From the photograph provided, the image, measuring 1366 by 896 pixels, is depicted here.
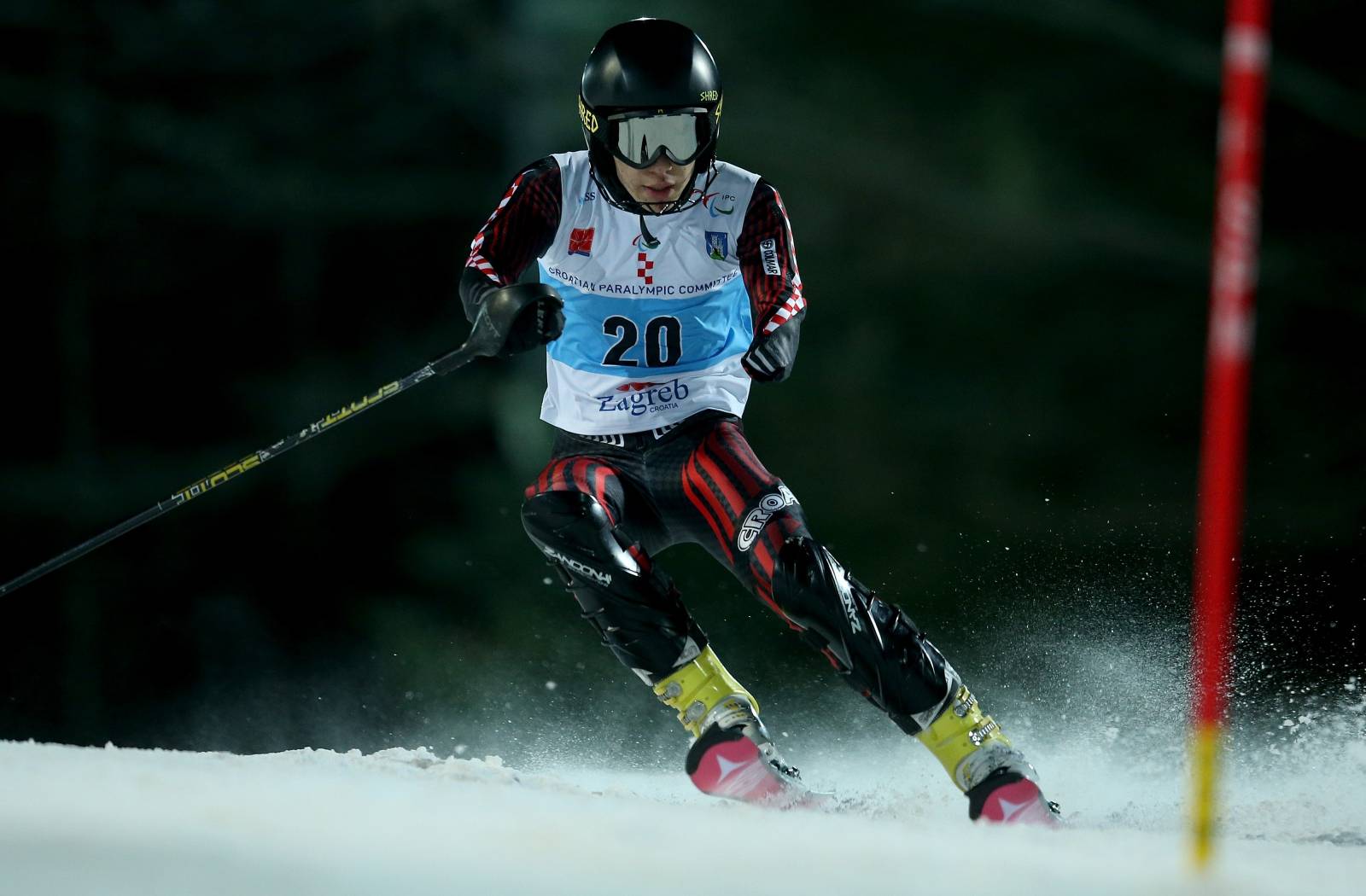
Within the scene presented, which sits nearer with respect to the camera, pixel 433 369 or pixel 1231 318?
pixel 1231 318

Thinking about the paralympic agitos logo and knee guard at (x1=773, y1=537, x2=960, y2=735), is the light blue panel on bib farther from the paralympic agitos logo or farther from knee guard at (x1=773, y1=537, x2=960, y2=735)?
knee guard at (x1=773, y1=537, x2=960, y2=735)

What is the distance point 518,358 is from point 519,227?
1526 millimetres

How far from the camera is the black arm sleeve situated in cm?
273

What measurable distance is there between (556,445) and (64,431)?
7.23 ft

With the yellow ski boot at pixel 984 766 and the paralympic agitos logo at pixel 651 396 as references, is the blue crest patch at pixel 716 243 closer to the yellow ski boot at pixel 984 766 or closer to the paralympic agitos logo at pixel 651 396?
the paralympic agitos logo at pixel 651 396

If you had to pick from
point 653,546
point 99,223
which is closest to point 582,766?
point 653,546

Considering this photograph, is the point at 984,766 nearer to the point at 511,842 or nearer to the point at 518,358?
the point at 511,842

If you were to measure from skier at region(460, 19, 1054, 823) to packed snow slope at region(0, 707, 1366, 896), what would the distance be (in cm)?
21

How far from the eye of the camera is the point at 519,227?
276cm

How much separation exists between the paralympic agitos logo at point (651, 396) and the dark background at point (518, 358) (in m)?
1.47

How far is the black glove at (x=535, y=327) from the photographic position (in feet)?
8.32

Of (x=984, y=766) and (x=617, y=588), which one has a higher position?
(x=617, y=588)

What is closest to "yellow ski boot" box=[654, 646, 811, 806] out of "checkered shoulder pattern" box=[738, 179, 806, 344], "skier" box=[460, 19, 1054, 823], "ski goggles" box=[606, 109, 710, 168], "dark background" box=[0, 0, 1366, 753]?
"skier" box=[460, 19, 1054, 823]

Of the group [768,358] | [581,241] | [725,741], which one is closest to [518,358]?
[581,241]
